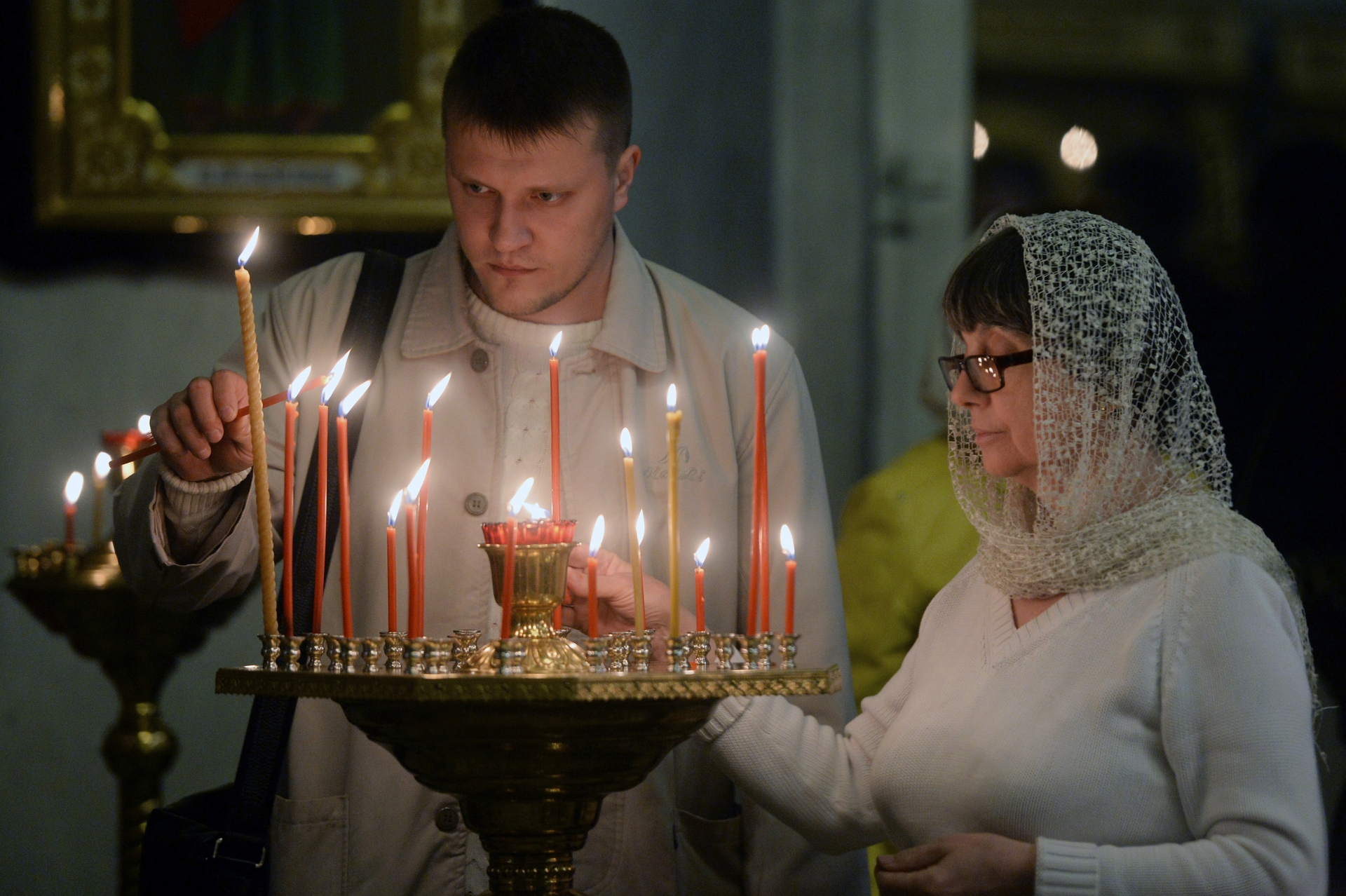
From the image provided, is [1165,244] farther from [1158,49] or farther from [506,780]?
[506,780]

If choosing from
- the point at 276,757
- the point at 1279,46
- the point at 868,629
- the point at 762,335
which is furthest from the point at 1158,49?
the point at 276,757

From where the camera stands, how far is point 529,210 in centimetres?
220

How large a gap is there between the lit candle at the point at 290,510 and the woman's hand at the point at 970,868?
746 millimetres

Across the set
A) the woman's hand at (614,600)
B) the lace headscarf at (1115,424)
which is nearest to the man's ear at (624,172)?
the woman's hand at (614,600)

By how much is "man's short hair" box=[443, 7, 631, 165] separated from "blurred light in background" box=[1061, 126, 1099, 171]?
76.1 inches

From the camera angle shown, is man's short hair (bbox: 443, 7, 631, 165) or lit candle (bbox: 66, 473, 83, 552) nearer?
man's short hair (bbox: 443, 7, 631, 165)

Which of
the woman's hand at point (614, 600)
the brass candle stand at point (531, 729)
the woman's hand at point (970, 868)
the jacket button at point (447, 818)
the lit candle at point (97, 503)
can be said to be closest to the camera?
the brass candle stand at point (531, 729)

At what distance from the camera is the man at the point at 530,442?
2.13 m

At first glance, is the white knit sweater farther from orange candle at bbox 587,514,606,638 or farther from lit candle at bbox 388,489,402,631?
lit candle at bbox 388,489,402,631

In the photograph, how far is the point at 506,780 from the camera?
4.68ft

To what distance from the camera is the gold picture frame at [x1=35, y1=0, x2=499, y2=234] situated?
352cm

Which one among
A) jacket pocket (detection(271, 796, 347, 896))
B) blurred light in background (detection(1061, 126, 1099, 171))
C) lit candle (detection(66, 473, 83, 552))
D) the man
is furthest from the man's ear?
blurred light in background (detection(1061, 126, 1099, 171))

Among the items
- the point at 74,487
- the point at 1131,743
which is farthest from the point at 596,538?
the point at 74,487

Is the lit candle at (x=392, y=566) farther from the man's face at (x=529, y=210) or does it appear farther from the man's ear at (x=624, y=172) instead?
the man's ear at (x=624, y=172)
